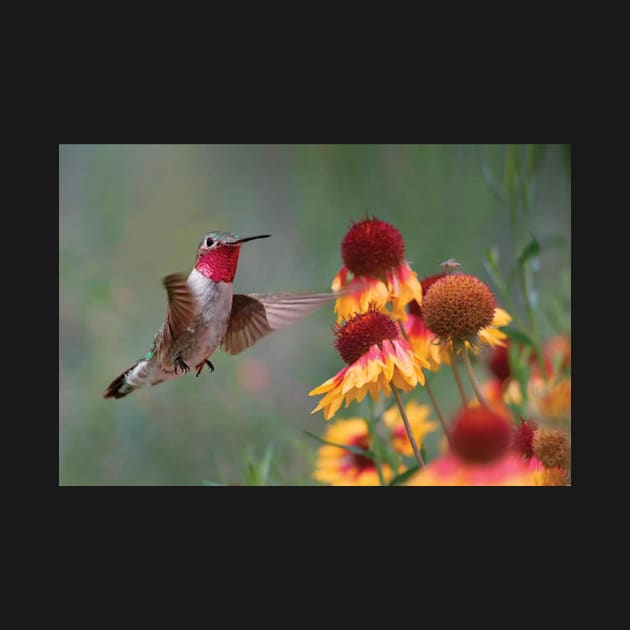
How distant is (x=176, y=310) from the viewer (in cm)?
186

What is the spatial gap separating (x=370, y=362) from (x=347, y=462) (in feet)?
2.50

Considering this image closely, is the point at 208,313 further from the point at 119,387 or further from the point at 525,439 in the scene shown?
the point at 525,439

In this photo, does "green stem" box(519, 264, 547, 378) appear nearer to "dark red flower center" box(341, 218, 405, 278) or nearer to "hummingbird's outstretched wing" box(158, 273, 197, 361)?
"dark red flower center" box(341, 218, 405, 278)

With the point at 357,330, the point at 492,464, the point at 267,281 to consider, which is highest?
the point at 267,281

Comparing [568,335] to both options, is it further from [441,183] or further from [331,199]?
[331,199]

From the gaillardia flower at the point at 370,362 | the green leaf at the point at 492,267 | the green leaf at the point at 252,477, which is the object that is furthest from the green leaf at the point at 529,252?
the green leaf at the point at 252,477

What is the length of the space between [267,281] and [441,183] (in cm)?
72

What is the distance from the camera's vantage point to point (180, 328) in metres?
1.94

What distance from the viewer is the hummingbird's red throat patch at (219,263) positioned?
1.95m

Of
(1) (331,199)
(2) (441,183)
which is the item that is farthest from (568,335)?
(1) (331,199)

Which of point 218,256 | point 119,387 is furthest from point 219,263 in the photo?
point 119,387

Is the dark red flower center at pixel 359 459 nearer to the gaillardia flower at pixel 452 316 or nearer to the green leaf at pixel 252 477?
the green leaf at pixel 252 477

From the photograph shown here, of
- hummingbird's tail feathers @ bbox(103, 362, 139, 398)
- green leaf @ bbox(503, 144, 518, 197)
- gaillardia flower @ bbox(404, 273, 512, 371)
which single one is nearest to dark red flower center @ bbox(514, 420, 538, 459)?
gaillardia flower @ bbox(404, 273, 512, 371)

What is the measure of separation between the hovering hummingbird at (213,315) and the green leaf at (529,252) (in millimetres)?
528
